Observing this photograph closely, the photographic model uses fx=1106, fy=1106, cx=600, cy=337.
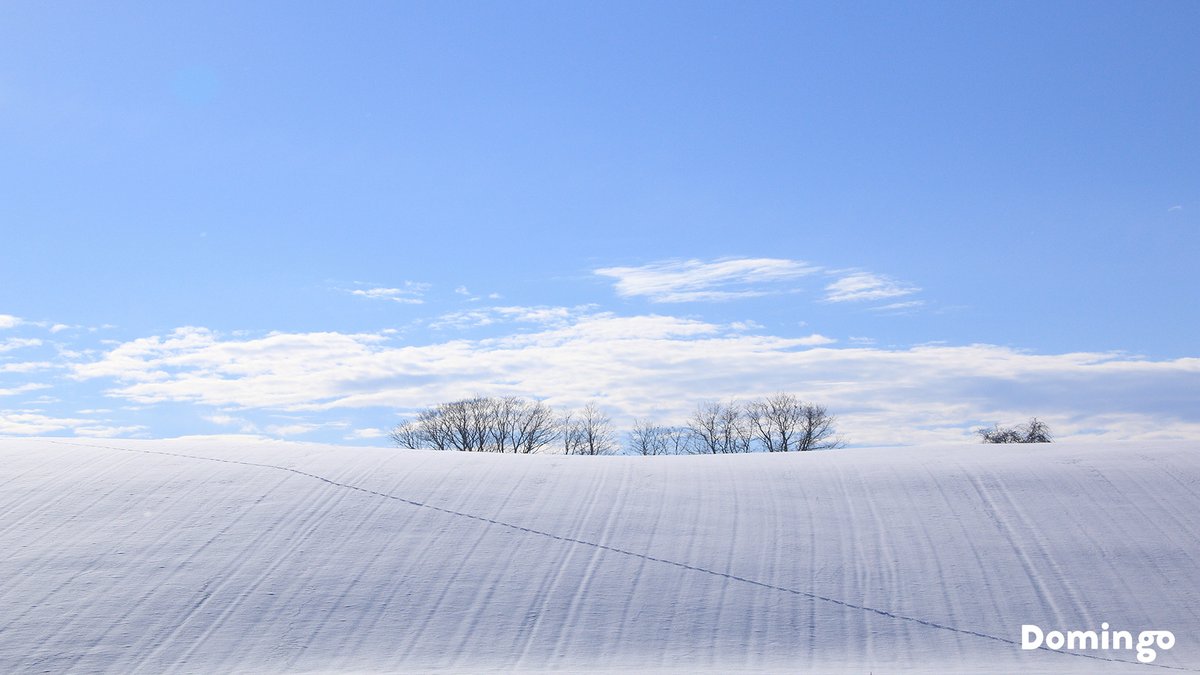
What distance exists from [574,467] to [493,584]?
10207 millimetres

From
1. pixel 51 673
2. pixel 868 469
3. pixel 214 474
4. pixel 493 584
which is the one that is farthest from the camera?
pixel 868 469

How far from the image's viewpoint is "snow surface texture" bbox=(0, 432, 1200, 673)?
22531mm

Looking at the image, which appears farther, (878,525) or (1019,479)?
(1019,479)

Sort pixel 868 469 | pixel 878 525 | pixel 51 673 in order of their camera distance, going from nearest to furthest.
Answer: pixel 51 673, pixel 878 525, pixel 868 469

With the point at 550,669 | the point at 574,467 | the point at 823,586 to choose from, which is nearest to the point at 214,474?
the point at 574,467

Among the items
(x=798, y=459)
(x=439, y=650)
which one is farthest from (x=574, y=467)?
(x=439, y=650)

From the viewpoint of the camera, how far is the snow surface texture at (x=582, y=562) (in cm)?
2253

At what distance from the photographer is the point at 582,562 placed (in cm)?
2642

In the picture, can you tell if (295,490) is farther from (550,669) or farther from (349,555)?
(550,669)

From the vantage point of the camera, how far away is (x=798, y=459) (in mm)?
36094

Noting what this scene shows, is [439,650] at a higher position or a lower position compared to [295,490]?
lower

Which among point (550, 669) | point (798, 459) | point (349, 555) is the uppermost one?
point (798, 459)

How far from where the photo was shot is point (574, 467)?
3512cm

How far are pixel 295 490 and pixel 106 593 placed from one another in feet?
23.8
